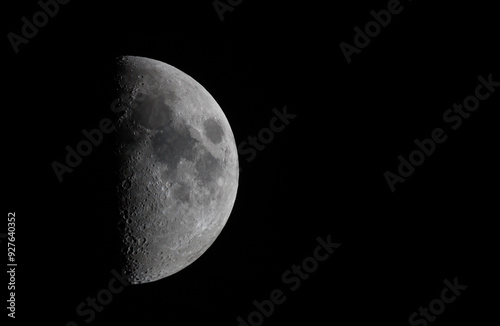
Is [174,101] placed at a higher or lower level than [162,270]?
higher

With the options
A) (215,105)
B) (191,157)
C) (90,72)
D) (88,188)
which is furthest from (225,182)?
(90,72)

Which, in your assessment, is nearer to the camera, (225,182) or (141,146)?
(141,146)

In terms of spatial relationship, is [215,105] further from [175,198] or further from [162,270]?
[162,270]

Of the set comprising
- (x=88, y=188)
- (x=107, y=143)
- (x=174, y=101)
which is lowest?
(x=88, y=188)

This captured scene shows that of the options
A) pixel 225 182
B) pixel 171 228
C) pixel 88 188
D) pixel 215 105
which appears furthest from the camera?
pixel 215 105

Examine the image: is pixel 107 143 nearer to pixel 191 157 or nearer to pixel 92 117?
pixel 92 117

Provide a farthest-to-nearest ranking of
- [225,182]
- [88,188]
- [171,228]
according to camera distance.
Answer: [225,182] → [171,228] → [88,188]
